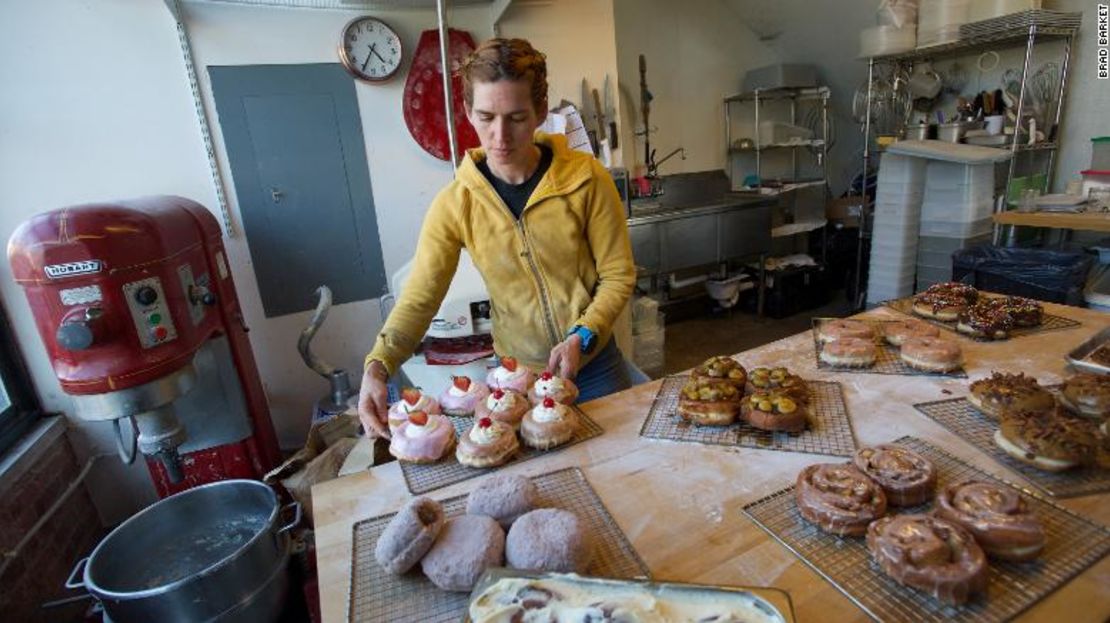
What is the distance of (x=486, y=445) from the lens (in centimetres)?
121

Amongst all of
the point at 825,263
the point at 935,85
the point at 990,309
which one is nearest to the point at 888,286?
the point at 825,263

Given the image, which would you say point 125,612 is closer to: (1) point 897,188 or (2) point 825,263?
(1) point 897,188

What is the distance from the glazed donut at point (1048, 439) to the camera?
105 cm

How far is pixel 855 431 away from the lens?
1.25 metres

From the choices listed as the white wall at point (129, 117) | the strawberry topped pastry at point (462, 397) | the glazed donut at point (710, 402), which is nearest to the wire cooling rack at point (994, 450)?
the glazed donut at point (710, 402)

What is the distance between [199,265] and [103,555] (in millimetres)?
1000

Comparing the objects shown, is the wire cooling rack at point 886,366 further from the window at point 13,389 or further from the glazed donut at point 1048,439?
the window at point 13,389

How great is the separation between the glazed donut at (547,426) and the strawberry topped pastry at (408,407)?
0.24m

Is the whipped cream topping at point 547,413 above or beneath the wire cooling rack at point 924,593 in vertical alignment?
above

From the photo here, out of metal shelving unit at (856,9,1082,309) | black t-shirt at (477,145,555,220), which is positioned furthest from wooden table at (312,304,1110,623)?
metal shelving unit at (856,9,1082,309)

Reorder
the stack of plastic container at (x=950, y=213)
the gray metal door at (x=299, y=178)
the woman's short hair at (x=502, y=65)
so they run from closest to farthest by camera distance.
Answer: the woman's short hair at (x=502, y=65)
the gray metal door at (x=299, y=178)
the stack of plastic container at (x=950, y=213)

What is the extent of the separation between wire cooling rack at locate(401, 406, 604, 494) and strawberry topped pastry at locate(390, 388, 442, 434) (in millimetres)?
99

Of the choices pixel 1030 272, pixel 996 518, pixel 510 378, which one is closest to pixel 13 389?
pixel 510 378

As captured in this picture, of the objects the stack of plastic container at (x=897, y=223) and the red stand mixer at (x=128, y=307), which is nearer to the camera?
the red stand mixer at (x=128, y=307)
